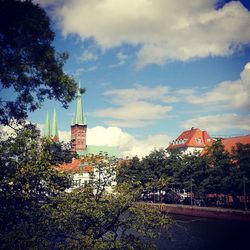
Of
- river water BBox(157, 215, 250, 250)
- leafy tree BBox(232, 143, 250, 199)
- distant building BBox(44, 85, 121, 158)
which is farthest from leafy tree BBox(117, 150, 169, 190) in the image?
distant building BBox(44, 85, 121, 158)

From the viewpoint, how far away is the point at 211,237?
33562 millimetres

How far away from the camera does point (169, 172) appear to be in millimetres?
62375

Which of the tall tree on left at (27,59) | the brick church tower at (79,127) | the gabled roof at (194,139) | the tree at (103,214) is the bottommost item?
the tree at (103,214)

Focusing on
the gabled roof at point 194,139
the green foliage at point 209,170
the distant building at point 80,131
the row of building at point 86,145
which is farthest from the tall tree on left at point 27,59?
the distant building at point 80,131

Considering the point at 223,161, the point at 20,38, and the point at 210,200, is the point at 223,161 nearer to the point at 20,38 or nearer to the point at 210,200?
the point at 210,200

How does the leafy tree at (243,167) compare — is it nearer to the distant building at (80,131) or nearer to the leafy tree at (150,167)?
the leafy tree at (150,167)

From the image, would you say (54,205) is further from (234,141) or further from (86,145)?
(86,145)

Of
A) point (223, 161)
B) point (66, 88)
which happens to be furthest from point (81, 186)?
point (223, 161)

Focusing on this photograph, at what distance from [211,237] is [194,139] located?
68978 mm

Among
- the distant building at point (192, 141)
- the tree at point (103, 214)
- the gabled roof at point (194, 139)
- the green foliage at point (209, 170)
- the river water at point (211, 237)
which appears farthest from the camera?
the gabled roof at point (194, 139)

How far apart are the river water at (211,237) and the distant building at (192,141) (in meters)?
Answer: 58.6

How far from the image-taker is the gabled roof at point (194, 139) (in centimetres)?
10038

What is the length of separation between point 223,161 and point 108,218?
134 ft

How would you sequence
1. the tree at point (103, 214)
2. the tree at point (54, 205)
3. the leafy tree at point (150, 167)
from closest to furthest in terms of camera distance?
the tree at point (54, 205) → the tree at point (103, 214) → the leafy tree at point (150, 167)
